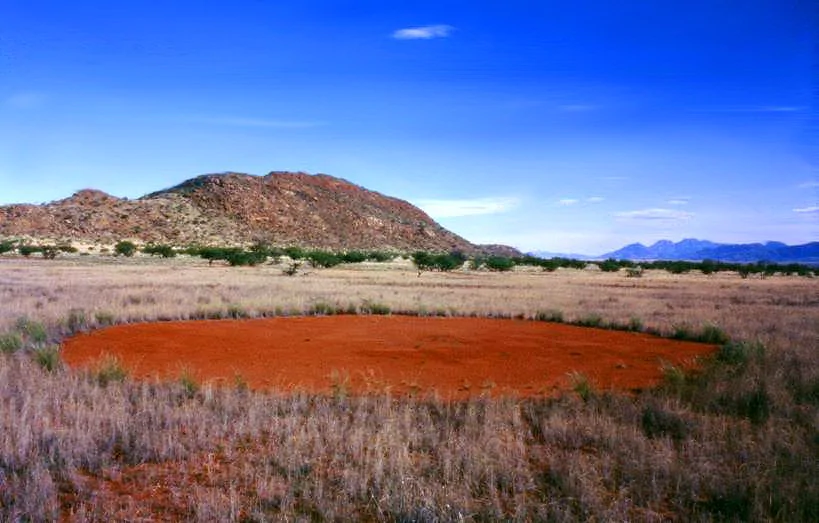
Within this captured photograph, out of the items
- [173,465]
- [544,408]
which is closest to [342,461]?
[173,465]

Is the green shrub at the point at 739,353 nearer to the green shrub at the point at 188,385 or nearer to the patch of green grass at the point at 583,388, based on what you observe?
the patch of green grass at the point at 583,388

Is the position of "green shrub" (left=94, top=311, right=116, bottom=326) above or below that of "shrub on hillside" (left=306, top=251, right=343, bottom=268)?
below

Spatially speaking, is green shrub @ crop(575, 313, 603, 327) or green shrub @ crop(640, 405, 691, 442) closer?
green shrub @ crop(640, 405, 691, 442)

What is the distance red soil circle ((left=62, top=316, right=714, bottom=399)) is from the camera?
1063 centimetres

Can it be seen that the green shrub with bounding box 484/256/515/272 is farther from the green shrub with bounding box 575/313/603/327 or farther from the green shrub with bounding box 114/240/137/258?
the green shrub with bounding box 575/313/603/327

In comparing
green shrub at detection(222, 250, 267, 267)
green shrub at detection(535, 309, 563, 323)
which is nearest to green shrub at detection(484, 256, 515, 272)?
green shrub at detection(222, 250, 267, 267)

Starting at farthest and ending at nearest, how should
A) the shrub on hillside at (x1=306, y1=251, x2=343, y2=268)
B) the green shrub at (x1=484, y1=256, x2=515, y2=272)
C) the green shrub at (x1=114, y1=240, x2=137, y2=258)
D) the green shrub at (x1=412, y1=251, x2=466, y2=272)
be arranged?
the green shrub at (x1=114, y1=240, x2=137, y2=258)
the green shrub at (x1=484, y1=256, x2=515, y2=272)
the green shrub at (x1=412, y1=251, x2=466, y2=272)
the shrub on hillside at (x1=306, y1=251, x2=343, y2=268)

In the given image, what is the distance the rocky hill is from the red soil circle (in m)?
74.9

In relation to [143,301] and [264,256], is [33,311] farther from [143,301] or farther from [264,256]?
[264,256]

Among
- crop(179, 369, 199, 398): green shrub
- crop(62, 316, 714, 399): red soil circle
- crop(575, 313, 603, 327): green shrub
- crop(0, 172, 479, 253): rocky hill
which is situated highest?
crop(0, 172, 479, 253): rocky hill

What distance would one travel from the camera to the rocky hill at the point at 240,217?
9031 cm

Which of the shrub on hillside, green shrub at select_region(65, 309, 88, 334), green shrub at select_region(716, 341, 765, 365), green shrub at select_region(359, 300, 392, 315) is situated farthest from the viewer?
the shrub on hillside

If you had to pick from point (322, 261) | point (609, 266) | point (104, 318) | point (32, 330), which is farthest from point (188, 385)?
point (609, 266)

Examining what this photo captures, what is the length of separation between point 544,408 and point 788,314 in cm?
1650
